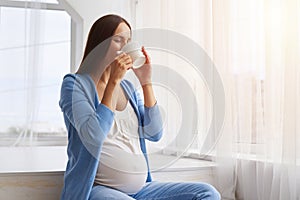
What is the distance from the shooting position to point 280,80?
54.9 inches

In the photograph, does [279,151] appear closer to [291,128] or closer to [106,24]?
[291,128]

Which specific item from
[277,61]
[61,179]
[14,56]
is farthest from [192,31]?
[14,56]

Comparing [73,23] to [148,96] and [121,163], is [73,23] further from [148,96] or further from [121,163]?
[121,163]

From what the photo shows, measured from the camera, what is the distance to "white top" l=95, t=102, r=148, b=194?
124cm

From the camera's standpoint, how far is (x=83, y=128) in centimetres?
114

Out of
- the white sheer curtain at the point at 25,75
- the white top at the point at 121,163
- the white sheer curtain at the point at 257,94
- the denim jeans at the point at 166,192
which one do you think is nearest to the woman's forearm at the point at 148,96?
the white top at the point at 121,163

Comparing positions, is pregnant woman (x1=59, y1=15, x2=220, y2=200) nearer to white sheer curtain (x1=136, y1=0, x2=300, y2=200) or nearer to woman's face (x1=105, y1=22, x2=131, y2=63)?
woman's face (x1=105, y1=22, x2=131, y2=63)

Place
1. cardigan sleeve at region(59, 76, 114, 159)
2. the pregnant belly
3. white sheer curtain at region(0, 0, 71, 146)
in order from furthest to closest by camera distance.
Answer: white sheer curtain at region(0, 0, 71, 146)
the pregnant belly
cardigan sleeve at region(59, 76, 114, 159)

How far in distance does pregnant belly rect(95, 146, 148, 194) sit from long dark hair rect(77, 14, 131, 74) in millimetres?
267

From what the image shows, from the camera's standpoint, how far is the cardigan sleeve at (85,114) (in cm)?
113

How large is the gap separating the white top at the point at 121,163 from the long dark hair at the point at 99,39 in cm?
19

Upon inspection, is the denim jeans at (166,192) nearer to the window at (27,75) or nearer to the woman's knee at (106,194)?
the woman's knee at (106,194)

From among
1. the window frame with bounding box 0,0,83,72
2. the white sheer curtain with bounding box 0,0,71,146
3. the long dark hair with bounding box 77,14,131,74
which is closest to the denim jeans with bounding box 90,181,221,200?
the long dark hair with bounding box 77,14,131,74

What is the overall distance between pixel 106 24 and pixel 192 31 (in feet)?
2.86
